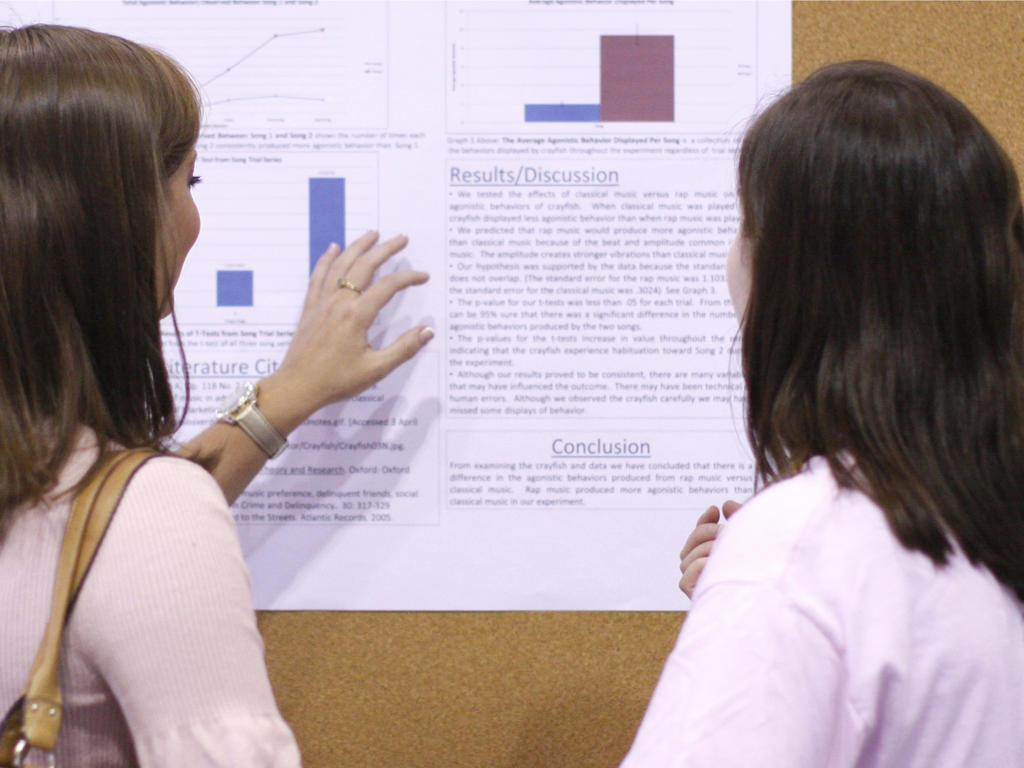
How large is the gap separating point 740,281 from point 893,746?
29cm

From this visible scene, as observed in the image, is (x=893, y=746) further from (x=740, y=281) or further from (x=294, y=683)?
(x=294, y=683)

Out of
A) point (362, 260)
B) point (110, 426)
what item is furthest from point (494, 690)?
point (110, 426)

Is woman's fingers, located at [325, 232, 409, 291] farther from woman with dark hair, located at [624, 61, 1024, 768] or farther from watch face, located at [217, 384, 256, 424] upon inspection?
woman with dark hair, located at [624, 61, 1024, 768]

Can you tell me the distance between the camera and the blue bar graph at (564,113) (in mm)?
1014

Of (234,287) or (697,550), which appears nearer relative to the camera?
(697,550)

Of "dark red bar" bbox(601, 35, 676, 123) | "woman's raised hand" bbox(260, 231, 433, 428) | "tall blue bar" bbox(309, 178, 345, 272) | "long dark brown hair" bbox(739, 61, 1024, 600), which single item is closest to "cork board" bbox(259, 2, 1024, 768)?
"dark red bar" bbox(601, 35, 676, 123)

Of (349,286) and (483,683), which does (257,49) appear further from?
(483,683)

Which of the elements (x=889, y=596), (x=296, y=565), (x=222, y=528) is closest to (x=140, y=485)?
(x=222, y=528)

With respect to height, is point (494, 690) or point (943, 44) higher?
point (943, 44)

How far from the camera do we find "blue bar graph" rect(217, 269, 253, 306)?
1025 mm

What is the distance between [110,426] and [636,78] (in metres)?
0.65

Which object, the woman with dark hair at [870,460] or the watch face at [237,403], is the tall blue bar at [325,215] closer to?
the watch face at [237,403]

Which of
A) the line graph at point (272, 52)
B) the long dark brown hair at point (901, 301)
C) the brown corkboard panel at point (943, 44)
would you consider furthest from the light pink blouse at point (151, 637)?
the brown corkboard panel at point (943, 44)

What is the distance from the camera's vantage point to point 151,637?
498mm
